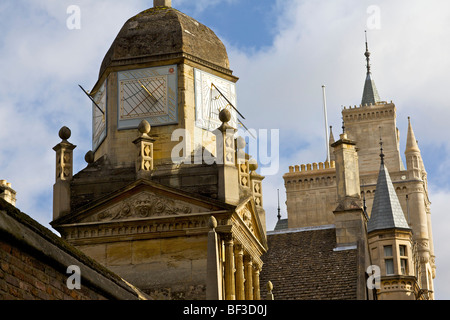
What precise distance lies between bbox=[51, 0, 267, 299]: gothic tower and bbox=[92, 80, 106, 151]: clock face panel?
32 mm

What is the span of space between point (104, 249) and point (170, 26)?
6731mm

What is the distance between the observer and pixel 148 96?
28125 mm

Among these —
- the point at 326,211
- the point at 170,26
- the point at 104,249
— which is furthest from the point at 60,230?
the point at 326,211

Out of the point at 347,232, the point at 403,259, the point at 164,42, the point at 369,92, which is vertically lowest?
the point at 347,232

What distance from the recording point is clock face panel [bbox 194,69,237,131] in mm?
28047

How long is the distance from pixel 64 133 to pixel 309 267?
16.9 m

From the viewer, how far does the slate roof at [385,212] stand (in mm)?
54344

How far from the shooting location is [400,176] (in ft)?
393

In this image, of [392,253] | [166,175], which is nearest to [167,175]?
[166,175]

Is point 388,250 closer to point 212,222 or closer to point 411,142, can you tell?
point 212,222

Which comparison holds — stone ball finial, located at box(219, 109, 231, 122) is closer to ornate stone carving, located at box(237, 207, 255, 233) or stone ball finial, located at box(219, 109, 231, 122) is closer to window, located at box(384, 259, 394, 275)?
ornate stone carving, located at box(237, 207, 255, 233)

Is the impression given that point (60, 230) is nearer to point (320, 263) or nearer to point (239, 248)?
point (239, 248)

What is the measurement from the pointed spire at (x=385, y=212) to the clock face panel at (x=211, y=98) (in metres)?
26.8

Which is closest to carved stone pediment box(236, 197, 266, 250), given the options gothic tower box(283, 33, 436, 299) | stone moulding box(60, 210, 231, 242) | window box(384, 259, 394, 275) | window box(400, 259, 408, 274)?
stone moulding box(60, 210, 231, 242)
